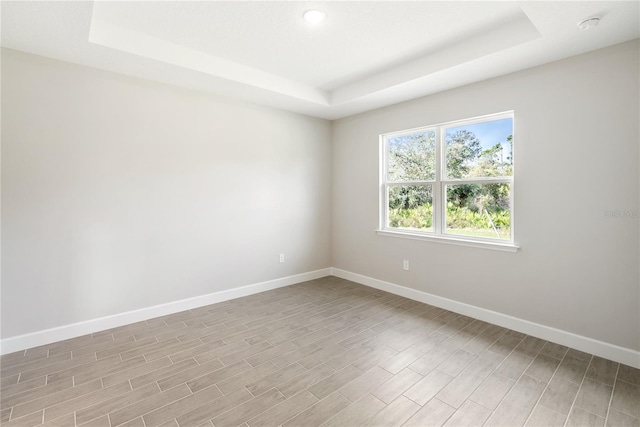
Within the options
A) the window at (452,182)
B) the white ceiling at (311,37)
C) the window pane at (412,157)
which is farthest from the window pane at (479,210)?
the white ceiling at (311,37)

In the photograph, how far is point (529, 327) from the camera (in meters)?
2.89

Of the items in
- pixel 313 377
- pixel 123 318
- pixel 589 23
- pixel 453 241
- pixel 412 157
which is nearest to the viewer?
pixel 589 23

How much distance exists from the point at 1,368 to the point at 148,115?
7.99ft

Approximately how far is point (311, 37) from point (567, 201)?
2633 mm

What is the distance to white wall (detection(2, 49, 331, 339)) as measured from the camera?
2.62 m

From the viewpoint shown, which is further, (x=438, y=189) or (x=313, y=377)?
(x=438, y=189)

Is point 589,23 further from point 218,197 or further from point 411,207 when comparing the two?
point 218,197

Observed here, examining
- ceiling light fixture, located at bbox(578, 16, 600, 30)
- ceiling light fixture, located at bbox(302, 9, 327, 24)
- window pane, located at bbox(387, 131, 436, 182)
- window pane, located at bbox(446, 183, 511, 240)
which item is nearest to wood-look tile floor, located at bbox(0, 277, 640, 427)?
window pane, located at bbox(446, 183, 511, 240)

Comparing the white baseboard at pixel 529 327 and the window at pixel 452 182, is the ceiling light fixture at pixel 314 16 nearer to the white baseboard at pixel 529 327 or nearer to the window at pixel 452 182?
the window at pixel 452 182

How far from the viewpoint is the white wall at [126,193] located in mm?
2625

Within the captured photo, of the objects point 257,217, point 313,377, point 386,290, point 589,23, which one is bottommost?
point 313,377

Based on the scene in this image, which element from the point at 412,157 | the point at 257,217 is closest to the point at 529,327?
the point at 412,157

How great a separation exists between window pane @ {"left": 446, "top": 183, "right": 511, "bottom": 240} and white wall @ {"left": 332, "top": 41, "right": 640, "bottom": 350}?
0.17 m

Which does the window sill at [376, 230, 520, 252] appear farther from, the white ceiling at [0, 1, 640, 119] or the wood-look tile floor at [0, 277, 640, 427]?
the white ceiling at [0, 1, 640, 119]
